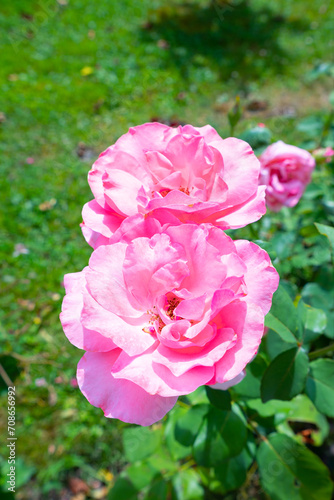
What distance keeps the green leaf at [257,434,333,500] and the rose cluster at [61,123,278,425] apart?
732 millimetres

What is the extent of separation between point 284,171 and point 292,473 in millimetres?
912

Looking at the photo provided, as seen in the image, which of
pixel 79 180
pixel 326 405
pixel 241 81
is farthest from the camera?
pixel 241 81

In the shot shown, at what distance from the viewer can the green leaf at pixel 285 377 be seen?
2.97 ft

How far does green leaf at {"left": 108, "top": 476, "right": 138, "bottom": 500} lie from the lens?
4.52 ft

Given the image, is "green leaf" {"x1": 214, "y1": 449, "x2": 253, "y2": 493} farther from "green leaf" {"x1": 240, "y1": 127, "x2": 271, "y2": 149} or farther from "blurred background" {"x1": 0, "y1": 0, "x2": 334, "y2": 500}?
"green leaf" {"x1": 240, "y1": 127, "x2": 271, "y2": 149}

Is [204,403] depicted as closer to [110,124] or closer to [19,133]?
[110,124]

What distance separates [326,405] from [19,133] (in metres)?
3.40

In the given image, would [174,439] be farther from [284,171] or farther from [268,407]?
[284,171]

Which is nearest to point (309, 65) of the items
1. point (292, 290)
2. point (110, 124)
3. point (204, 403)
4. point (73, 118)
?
point (110, 124)

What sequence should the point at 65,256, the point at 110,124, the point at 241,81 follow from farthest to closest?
the point at 241,81 → the point at 110,124 → the point at 65,256

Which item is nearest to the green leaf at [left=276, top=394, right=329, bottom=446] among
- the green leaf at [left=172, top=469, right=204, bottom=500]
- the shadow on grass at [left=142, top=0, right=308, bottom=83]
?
the green leaf at [left=172, top=469, right=204, bottom=500]

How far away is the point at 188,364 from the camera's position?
0.59m

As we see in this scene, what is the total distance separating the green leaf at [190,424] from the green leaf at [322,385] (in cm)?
30

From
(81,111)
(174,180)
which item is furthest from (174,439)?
(81,111)
